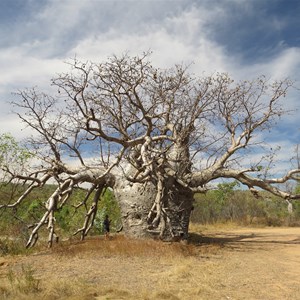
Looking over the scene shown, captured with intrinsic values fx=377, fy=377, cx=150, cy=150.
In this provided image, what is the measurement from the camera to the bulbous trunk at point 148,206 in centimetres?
1203

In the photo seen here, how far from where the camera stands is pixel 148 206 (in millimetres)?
12195

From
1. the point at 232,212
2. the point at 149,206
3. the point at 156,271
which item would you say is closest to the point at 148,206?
the point at 149,206

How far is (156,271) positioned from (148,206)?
169 inches

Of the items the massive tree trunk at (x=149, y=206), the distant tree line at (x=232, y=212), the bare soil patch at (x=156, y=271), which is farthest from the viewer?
the distant tree line at (x=232, y=212)

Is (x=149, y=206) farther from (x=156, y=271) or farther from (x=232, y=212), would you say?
(x=232, y=212)

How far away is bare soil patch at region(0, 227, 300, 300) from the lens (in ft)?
19.8

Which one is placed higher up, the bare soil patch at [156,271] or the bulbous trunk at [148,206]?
the bulbous trunk at [148,206]

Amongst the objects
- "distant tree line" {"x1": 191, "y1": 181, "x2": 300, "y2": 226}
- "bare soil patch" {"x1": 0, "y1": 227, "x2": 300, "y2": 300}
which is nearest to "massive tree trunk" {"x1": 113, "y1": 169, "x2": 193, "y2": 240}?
"bare soil patch" {"x1": 0, "y1": 227, "x2": 300, "y2": 300}

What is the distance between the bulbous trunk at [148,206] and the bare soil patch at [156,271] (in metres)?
0.84

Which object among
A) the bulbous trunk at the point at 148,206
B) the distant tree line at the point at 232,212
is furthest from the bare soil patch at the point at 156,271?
the distant tree line at the point at 232,212

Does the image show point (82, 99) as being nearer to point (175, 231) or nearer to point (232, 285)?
point (175, 231)

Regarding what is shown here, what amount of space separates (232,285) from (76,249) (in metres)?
4.68

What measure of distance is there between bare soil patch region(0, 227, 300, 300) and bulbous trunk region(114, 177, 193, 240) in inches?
33.1

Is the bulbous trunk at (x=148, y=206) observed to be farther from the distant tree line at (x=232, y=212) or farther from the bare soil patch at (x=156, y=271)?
the distant tree line at (x=232, y=212)
